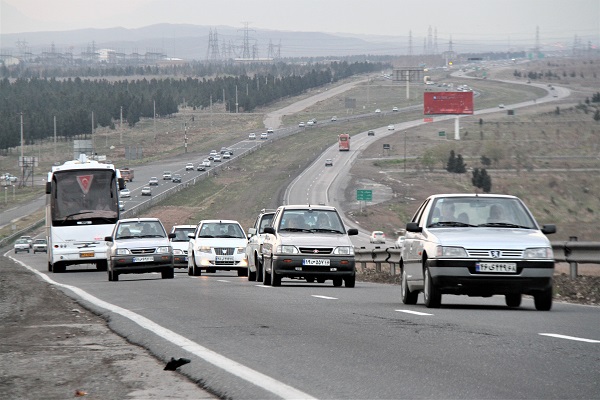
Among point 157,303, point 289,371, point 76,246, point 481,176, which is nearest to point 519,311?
point 157,303

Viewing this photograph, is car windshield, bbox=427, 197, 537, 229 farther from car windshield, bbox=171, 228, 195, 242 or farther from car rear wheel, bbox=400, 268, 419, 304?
car windshield, bbox=171, 228, 195, 242

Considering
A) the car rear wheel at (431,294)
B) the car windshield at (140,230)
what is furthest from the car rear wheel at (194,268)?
the car rear wheel at (431,294)

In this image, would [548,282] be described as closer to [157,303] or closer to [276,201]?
[157,303]

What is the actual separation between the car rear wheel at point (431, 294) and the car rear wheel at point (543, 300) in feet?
4.41

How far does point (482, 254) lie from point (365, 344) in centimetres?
494

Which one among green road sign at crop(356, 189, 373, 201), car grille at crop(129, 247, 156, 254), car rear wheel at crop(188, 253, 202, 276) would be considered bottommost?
green road sign at crop(356, 189, 373, 201)

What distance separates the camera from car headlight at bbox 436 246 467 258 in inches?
642

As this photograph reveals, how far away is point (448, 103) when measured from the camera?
472 ft

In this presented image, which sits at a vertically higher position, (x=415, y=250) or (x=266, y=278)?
(x=415, y=250)

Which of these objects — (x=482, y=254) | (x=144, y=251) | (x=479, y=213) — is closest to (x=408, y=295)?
(x=479, y=213)

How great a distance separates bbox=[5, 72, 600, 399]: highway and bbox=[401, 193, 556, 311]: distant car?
0.35 metres

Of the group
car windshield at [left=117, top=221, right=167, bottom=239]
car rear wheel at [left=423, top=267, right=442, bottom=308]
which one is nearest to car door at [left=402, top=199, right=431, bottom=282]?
car rear wheel at [left=423, top=267, right=442, bottom=308]

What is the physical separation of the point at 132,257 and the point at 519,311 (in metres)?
16.2

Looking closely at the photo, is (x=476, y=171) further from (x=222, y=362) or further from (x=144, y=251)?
(x=222, y=362)
